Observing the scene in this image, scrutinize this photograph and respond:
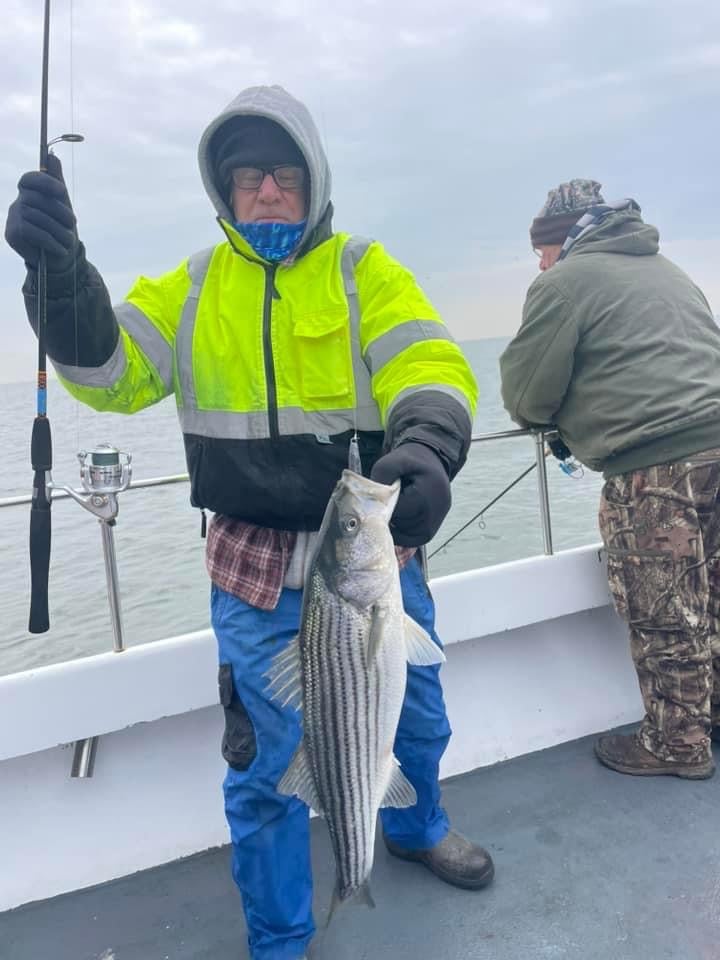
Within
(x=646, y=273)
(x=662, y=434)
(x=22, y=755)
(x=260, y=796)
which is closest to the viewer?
(x=260, y=796)

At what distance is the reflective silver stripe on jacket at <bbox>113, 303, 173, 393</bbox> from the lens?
7.55 feet

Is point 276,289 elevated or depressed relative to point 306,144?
depressed

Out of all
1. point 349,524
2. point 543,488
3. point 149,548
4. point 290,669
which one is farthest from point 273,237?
point 149,548

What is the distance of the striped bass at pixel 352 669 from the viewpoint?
1692 millimetres

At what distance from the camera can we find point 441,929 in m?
2.45

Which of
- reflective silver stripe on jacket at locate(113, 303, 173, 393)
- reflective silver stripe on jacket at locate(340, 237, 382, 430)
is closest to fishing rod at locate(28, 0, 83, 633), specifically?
reflective silver stripe on jacket at locate(113, 303, 173, 393)

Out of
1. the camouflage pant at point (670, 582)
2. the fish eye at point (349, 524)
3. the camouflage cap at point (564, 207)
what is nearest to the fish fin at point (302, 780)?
the fish eye at point (349, 524)

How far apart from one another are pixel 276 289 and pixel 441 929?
2.04m

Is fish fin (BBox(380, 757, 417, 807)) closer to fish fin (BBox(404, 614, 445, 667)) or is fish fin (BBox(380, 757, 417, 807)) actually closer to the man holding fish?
the man holding fish

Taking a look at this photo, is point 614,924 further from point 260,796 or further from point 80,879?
point 80,879

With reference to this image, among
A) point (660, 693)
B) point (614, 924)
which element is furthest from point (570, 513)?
point (614, 924)

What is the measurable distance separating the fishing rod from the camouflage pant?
2186 millimetres

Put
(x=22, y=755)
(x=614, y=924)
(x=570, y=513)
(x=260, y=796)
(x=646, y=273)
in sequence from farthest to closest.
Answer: (x=570, y=513) → (x=646, y=273) → (x=22, y=755) → (x=614, y=924) → (x=260, y=796)

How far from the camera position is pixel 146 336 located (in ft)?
→ 7.64
